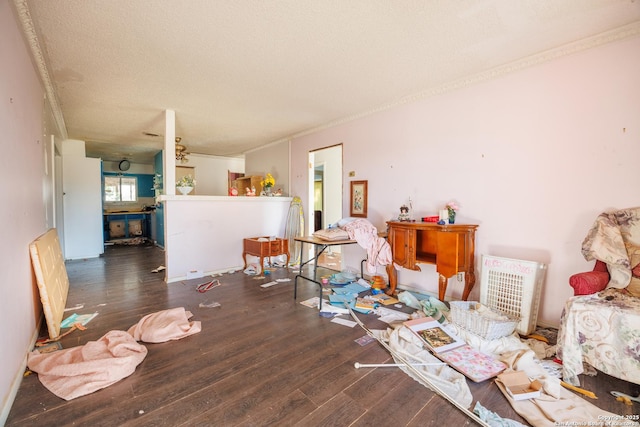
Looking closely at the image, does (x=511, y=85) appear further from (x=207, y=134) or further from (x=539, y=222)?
(x=207, y=134)

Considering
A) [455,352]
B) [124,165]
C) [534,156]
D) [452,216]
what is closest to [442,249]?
[452,216]

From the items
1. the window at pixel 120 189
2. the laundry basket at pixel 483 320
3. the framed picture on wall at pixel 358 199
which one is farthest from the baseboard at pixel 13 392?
the window at pixel 120 189

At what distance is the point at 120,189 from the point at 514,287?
10334mm

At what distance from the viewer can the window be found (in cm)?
855

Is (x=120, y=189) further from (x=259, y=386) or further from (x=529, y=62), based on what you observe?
(x=529, y=62)

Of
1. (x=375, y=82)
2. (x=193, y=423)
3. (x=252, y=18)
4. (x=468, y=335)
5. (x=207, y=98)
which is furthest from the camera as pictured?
(x=207, y=98)

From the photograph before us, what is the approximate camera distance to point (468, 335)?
2.29 meters

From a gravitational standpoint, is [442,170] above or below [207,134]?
below

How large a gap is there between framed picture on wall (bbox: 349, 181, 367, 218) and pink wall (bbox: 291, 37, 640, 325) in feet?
1.88

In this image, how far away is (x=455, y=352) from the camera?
2.11 meters

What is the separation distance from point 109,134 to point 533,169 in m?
6.86

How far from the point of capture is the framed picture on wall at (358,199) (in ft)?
13.7

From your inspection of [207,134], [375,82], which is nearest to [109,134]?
[207,134]

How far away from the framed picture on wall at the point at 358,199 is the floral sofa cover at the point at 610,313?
249 cm
